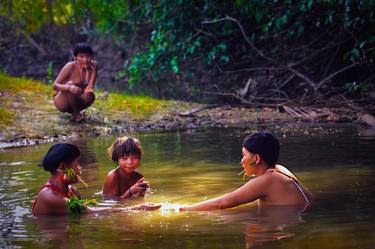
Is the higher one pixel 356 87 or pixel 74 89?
pixel 74 89

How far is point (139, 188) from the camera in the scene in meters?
7.18

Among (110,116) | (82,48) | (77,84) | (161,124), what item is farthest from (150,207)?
(110,116)

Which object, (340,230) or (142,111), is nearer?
(340,230)

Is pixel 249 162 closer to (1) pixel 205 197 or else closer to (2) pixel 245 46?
(1) pixel 205 197

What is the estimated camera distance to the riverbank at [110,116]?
11945mm

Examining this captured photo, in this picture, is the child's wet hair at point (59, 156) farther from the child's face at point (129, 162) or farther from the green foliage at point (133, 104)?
the green foliage at point (133, 104)

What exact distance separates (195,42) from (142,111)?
258 centimetres

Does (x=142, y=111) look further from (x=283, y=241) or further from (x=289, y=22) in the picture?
(x=283, y=241)

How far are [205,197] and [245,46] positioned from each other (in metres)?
9.43

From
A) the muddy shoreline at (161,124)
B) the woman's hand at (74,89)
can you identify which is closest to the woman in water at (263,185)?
the muddy shoreline at (161,124)

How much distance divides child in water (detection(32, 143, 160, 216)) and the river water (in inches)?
3.9

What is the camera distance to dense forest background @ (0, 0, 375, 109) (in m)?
13.7

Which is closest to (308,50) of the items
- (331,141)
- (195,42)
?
(195,42)

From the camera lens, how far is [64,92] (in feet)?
40.9
